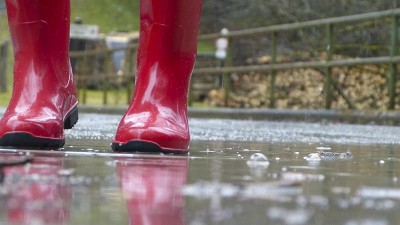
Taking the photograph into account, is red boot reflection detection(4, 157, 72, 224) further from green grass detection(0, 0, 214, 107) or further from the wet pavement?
green grass detection(0, 0, 214, 107)

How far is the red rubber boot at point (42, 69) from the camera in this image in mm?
2467

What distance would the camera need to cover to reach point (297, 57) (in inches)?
405

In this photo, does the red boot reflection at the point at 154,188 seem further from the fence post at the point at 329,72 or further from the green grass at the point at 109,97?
the green grass at the point at 109,97

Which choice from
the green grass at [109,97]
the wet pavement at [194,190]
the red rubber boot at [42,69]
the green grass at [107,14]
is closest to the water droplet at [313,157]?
the wet pavement at [194,190]

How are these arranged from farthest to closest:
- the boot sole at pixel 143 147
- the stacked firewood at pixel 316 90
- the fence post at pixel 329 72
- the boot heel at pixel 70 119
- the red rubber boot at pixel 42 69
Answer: the stacked firewood at pixel 316 90 < the fence post at pixel 329 72 < the boot heel at pixel 70 119 < the red rubber boot at pixel 42 69 < the boot sole at pixel 143 147

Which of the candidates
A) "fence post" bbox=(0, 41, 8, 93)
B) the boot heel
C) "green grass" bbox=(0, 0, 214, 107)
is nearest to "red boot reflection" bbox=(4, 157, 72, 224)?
the boot heel

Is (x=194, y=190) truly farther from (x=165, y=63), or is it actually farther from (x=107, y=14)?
(x=107, y=14)

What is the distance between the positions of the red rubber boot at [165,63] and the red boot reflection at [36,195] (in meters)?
0.60

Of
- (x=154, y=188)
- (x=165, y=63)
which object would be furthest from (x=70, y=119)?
(x=154, y=188)

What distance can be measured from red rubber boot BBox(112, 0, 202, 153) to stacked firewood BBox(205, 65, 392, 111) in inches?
220

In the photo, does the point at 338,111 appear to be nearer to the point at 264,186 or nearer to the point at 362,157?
the point at 362,157

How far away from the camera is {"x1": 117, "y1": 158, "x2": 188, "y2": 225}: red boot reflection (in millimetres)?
1308

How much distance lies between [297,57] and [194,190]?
28.8 ft

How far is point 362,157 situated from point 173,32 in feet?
Answer: 1.88
